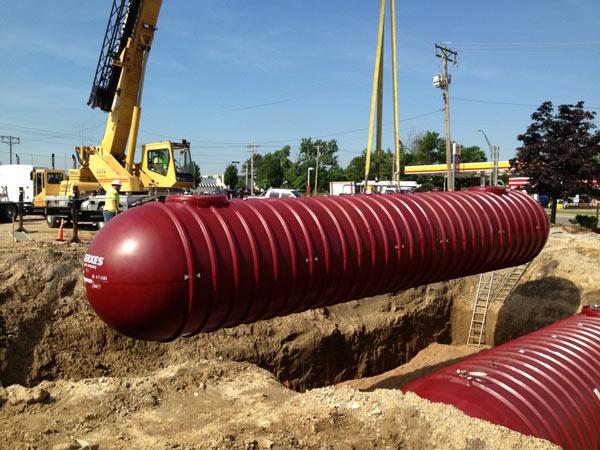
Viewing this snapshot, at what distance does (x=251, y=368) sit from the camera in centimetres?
705

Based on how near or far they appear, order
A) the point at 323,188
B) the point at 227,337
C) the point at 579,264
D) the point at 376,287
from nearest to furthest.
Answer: the point at 376,287
the point at 227,337
the point at 579,264
the point at 323,188

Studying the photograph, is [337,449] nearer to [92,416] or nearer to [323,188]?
[92,416]

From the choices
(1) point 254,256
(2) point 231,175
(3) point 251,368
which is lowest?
(3) point 251,368

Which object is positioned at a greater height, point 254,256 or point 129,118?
point 129,118

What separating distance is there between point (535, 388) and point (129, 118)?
16.4m

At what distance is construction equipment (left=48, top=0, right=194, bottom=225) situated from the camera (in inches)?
671

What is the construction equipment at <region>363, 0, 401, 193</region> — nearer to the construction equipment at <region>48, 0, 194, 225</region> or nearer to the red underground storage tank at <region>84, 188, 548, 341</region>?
the construction equipment at <region>48, 0, 194, 225</region>

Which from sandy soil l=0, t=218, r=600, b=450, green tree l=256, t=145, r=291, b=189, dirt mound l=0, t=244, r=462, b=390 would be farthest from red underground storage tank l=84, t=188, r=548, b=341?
green tree l=256, t=145, r=291, b=189

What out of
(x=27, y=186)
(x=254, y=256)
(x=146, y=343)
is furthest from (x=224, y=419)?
(x=27, y=186)

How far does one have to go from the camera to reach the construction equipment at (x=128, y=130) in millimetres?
17047

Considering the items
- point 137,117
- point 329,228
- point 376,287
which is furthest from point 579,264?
point 137,117

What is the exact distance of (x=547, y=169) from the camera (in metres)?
22.9

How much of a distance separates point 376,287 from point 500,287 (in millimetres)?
7795

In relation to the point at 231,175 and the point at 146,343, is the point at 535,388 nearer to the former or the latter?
the point at 146,343
